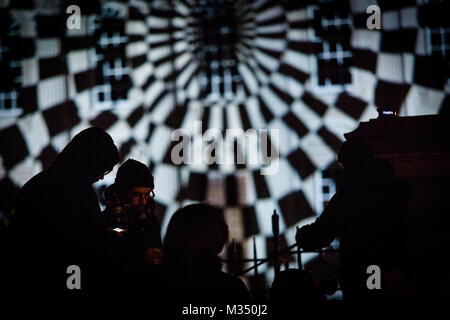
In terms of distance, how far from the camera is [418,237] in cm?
224

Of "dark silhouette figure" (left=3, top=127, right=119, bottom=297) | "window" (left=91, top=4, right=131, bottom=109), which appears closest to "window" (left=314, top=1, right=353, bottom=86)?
"window" (left=91, top=4, right=131, bottom=109)

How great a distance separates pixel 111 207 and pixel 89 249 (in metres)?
0.43

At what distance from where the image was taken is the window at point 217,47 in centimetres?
689

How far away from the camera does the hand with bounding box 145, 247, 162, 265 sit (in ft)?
4.91

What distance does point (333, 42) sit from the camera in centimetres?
672

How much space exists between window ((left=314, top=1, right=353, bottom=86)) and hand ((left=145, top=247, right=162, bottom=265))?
18.2ft

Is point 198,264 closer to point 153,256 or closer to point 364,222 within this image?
point 153,256

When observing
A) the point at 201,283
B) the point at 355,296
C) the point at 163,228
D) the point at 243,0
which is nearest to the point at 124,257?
the point at 201,283

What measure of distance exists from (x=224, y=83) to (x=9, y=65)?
3519 millimetres

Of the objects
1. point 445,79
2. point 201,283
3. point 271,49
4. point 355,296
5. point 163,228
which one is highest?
point 271,49

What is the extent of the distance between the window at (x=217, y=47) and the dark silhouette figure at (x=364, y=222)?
5.23 metres
